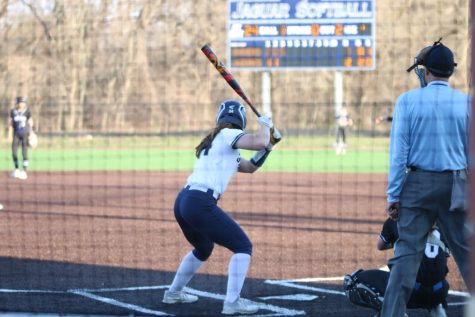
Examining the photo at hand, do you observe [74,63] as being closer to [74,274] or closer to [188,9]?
[188,9]

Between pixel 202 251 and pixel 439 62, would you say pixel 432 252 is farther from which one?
pixel 202 251

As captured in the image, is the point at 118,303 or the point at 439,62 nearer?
the point at 439,62

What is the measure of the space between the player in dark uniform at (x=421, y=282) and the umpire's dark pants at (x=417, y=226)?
365 millimetres

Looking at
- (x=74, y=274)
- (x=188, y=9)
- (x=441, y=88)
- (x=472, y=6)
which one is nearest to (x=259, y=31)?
(x=188, y=9)

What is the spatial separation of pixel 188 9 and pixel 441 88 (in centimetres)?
2077

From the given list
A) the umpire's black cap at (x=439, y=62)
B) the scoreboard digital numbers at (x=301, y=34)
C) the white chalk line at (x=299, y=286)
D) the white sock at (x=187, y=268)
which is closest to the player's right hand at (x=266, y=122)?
the white sock at (x=187, y=268)

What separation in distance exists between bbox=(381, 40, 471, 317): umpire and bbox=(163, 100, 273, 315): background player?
1464 mm

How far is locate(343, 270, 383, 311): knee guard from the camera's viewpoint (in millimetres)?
6207

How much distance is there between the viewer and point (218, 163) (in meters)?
7.04

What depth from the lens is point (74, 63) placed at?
2372 centimetres

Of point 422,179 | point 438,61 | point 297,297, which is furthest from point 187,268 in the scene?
point 438,61

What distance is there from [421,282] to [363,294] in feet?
1.34

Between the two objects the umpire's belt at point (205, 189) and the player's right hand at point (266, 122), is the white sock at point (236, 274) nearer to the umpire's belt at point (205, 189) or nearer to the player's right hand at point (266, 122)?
the umpire's belt at point (205, 189)

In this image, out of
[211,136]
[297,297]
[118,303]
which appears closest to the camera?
[211,136]
